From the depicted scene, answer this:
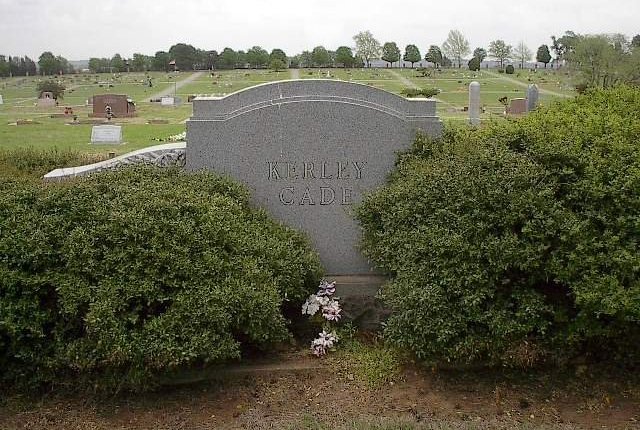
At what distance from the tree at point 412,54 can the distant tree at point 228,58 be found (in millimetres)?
20993

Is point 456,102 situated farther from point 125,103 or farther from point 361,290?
point 361,290

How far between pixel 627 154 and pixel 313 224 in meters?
2.79

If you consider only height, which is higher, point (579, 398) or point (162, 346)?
point (162, 346)

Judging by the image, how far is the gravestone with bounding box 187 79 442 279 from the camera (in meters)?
6.05

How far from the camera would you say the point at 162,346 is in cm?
403

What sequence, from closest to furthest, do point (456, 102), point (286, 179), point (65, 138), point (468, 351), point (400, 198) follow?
point (468, 351), point (400, 198), point (286, 179), point (65, 138), point (456, 102)

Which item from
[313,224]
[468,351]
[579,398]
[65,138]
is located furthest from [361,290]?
[65,138]

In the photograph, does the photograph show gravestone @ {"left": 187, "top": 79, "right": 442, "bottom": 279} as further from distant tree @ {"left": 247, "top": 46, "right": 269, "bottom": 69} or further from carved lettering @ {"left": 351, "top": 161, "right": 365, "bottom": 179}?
distant tree @ {"left": 247, "top": 46, "right": 269, "bottom": 69}

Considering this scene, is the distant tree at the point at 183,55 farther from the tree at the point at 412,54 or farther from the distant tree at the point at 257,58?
the tree at the point at 412,54

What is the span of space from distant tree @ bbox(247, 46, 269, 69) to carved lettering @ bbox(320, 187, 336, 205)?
74.4 metres

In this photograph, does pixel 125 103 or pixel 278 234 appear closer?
pixel 278 234

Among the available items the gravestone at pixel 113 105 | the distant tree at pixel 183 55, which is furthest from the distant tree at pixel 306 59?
the gravestone at pixel 113 105

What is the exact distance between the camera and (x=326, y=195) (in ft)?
20.3

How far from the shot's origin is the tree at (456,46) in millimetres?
79250
